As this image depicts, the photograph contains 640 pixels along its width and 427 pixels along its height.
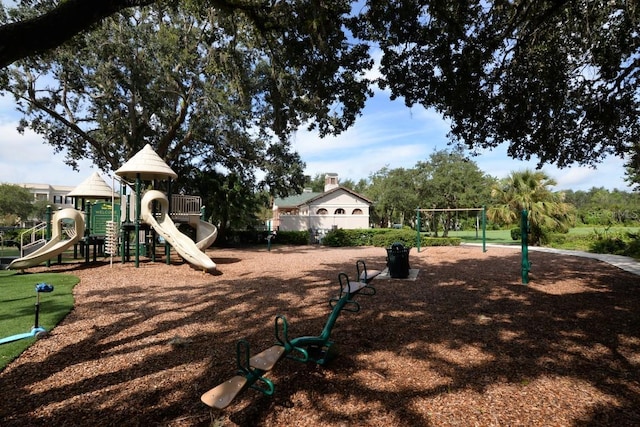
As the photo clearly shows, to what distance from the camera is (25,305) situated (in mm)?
6715

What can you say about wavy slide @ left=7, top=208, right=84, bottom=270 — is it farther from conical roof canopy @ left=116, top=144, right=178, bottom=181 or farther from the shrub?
the shrub

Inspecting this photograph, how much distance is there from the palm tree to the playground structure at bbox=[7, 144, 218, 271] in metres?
17.5

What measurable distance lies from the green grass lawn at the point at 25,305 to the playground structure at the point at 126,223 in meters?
2.16

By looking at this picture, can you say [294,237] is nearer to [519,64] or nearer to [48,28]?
[519,64]

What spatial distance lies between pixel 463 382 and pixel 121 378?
3632 mm

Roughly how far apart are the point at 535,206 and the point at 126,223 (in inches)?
836

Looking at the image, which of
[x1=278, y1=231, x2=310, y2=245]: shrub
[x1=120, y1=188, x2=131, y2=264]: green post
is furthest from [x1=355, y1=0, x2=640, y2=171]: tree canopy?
[x1=278, y1=231, x2=310, y2=245]: shrub

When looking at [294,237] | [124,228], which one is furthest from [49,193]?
[124,228]

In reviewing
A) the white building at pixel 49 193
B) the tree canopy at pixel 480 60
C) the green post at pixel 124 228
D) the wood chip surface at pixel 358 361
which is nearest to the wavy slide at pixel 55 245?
the green post at pixel 124 228

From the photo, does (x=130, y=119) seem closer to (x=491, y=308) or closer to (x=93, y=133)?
(x=93, y=133)

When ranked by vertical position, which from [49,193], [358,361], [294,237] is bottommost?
[358,361]

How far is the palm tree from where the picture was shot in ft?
66.0

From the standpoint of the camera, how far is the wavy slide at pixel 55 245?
11211 millimetres

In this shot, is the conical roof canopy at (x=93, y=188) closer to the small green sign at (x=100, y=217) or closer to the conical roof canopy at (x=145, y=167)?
the small green sign at (x=100, y=217)
